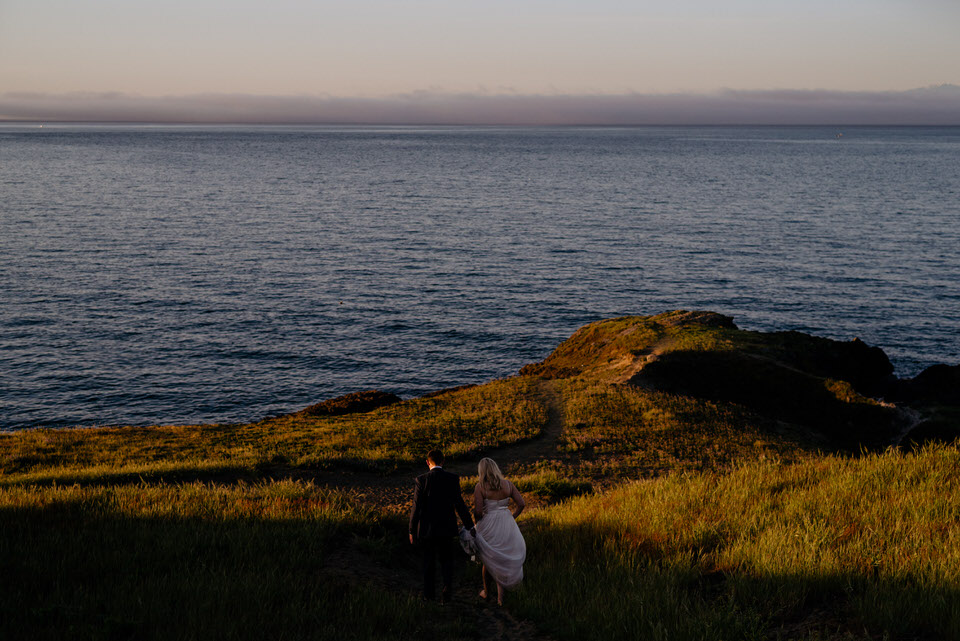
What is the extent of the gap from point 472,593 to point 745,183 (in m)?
144

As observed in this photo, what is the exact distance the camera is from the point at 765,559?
899cm

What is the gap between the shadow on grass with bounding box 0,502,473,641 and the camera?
7465 mm

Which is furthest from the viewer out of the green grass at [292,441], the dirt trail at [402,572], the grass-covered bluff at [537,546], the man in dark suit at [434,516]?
the green grass at [292,441]

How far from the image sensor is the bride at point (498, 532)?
9.85m

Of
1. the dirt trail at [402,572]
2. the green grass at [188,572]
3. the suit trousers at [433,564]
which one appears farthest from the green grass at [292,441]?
the suit trousers at [433,564]

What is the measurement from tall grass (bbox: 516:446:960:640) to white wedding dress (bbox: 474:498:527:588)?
354 mm

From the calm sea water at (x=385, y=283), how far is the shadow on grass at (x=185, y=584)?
26037 mm

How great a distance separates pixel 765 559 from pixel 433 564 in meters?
4.77

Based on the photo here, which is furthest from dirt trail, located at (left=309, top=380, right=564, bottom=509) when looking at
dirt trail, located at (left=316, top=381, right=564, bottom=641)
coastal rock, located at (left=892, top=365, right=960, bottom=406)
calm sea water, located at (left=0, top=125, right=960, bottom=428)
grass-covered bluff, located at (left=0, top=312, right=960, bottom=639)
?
coastal rock, located at (left=892, top=365, right=960, bottom=406)

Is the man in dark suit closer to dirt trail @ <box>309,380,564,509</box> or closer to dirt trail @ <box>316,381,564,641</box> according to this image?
dirt trail @ <box>316,381,564,641</box>

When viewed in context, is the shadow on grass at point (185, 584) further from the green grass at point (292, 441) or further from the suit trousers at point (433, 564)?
the green grass at point (292, 441)

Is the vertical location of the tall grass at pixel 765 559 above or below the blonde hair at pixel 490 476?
below

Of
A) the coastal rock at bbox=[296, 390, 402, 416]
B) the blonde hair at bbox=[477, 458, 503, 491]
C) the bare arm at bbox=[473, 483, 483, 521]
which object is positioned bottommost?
the coastal rock at bbox=[296, 390, 402, 416]

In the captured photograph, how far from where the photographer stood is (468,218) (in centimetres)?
9438
